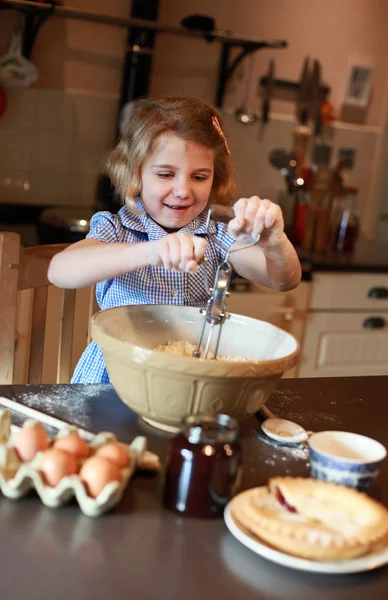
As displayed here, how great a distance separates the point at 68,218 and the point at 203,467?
167 cm

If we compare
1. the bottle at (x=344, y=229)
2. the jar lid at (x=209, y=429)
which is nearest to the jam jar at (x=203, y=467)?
the jar lid at (x=209, y=429)

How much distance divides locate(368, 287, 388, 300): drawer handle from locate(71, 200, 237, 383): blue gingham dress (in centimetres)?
140

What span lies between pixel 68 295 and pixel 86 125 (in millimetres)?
1369

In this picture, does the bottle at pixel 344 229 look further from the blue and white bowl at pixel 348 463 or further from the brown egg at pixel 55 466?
the brown egg at pixel 55 466

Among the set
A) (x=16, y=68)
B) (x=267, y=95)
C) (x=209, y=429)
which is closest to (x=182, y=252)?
(x=209, y=429)

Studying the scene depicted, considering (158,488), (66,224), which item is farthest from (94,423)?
(66,224)

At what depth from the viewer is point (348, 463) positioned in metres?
0.86

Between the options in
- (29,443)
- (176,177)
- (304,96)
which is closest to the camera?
(29,443)

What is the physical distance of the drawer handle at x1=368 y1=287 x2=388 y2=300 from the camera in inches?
Answer: 109

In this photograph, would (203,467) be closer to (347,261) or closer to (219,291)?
(219,291)

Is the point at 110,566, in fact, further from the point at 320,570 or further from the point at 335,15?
the point at 335,15

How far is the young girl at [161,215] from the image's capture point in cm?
136

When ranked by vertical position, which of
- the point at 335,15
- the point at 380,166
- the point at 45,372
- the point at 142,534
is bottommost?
the point at 45,372

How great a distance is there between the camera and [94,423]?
1.03 metres
